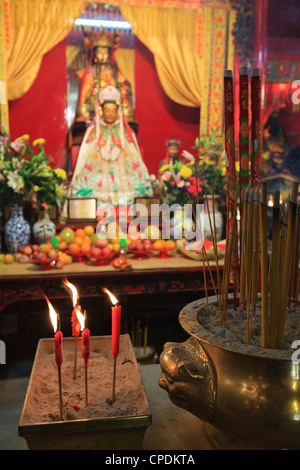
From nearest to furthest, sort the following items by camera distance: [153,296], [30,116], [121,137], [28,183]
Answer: [28,183]
[153,296]
[121,137]
[30,116]

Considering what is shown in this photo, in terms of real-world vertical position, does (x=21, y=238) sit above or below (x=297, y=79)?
below

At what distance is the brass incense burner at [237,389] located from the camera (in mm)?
625

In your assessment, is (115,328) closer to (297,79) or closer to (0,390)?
(0,390)

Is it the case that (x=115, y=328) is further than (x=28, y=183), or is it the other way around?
(x=28, y=183)

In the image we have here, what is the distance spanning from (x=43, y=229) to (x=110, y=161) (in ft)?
4.67

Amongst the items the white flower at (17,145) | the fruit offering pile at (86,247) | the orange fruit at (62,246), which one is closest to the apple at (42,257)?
the fruit offering pile at (86,247)

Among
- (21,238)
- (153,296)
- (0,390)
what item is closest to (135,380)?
(0,390)

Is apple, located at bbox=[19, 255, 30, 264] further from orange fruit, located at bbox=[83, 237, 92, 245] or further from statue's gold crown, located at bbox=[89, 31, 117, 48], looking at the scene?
statue's gold crown, located at bbox=[89, 31, 117, 48]

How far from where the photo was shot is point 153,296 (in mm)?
3523

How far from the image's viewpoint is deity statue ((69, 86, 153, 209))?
11.7ft

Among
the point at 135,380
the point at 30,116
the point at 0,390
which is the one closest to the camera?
the point at 135,380

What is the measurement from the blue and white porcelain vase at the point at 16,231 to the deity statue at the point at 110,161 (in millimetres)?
976

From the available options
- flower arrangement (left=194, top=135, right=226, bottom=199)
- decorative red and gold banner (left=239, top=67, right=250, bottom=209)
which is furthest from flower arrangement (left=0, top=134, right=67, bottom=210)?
decorative red and gold banner (left=239, top=67, right=250, bottom=209)

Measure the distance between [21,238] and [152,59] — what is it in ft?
9.25
